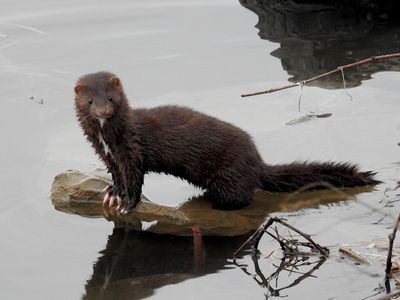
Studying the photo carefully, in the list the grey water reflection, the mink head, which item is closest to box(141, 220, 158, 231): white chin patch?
the mink head

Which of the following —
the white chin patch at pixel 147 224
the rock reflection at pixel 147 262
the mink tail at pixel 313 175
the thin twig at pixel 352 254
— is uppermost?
the mink tail at pixel 313 175

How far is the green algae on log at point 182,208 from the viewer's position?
6.44 m

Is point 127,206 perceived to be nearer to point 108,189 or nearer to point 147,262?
point 108,189

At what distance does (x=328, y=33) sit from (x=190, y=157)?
3.81 meters

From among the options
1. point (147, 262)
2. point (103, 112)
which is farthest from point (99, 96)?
point (147, 262)

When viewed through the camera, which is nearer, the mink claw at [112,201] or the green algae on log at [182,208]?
the green algae on log at [182,208]

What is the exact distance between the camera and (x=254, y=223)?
6441 mm

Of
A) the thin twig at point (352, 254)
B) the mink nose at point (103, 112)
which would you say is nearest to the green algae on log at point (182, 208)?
the thin twig at point (352, 254)

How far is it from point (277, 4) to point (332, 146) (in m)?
3.65

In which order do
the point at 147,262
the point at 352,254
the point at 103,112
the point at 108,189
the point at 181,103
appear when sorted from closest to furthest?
1. the point at 352,254
2. the point at 147,262
3. the point at 103,112
4. the point at 108,189
5. the point at 181,103

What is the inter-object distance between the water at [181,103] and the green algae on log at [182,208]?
113 mm

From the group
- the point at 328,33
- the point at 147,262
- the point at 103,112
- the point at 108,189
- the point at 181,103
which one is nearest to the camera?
the point at 147,262

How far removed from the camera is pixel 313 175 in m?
6.73

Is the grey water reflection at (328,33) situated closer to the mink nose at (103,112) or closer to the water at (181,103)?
the water at (181,103)
